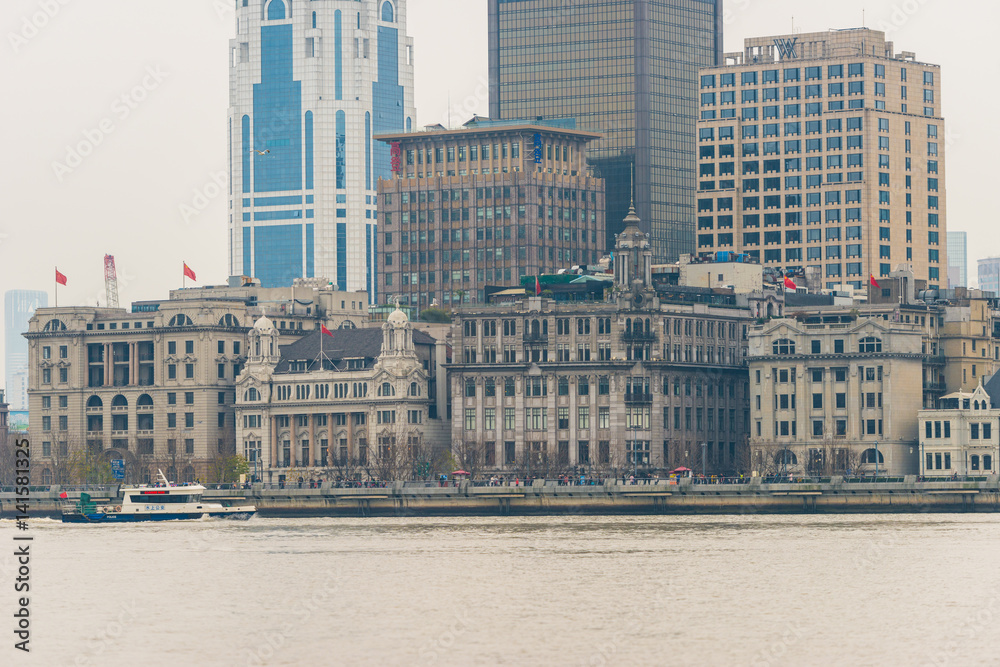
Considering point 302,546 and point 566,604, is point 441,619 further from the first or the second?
point 302,546

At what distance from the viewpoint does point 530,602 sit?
144 m

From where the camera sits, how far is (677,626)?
13150cm

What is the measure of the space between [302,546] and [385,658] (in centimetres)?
7391

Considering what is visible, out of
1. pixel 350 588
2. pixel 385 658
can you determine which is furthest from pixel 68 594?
pixel 385 658

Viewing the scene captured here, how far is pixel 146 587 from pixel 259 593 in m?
9.89

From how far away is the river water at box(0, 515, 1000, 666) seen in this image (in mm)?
122625

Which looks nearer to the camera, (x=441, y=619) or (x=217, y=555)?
(x=441, y=619)

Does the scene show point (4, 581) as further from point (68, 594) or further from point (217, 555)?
point (217, 555)

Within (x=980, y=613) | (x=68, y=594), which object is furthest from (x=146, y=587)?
(x=980, y=613)

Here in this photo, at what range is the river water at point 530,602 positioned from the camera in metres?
123

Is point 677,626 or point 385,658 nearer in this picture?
point 385,658

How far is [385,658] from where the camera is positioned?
121 meters

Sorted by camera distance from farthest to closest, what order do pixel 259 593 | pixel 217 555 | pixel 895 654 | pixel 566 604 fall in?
pixel 217 555 → pixel 259 593 → pixel 566 604 → pixel 895 654

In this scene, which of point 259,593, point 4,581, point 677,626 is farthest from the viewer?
point 4,581
